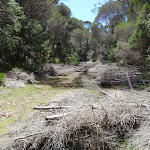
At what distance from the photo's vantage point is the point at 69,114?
2461 millimetres

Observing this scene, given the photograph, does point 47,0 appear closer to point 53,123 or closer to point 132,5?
point 132,5

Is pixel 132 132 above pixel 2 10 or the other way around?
the other way around

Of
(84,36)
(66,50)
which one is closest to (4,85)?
(66,50)

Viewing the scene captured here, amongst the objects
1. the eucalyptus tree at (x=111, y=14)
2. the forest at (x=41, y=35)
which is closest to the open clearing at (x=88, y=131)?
the forest at (x=41, y=35)

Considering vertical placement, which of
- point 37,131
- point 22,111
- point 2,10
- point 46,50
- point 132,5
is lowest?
point 22,111

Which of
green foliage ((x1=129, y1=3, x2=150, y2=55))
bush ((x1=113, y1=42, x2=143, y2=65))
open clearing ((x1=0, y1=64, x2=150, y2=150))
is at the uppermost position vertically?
green foliage ((x1=129, y1=3, x2=150, y2=55))

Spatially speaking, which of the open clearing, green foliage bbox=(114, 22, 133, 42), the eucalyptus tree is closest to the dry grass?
the open clearing

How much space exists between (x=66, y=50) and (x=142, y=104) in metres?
24.1

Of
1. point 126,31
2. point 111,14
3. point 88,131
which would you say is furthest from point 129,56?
point 111,14

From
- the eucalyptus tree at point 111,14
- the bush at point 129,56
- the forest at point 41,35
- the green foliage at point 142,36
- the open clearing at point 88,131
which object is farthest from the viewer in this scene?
the eucalyptus tree at point 111,14

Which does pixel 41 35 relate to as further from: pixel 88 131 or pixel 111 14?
pixel 111 14

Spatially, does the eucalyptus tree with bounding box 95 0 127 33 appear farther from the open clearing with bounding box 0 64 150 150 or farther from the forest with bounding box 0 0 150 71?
the open clearing with bounding box 0 64 150 150

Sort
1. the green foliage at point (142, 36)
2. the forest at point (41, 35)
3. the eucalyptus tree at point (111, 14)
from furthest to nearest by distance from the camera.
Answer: the eucalyptus tree at point (111, 14), the green foliage at point (142, 36), the forest at point (41, 35)

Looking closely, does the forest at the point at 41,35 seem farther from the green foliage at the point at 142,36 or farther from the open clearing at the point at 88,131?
the open clearing at the point at 88,131
